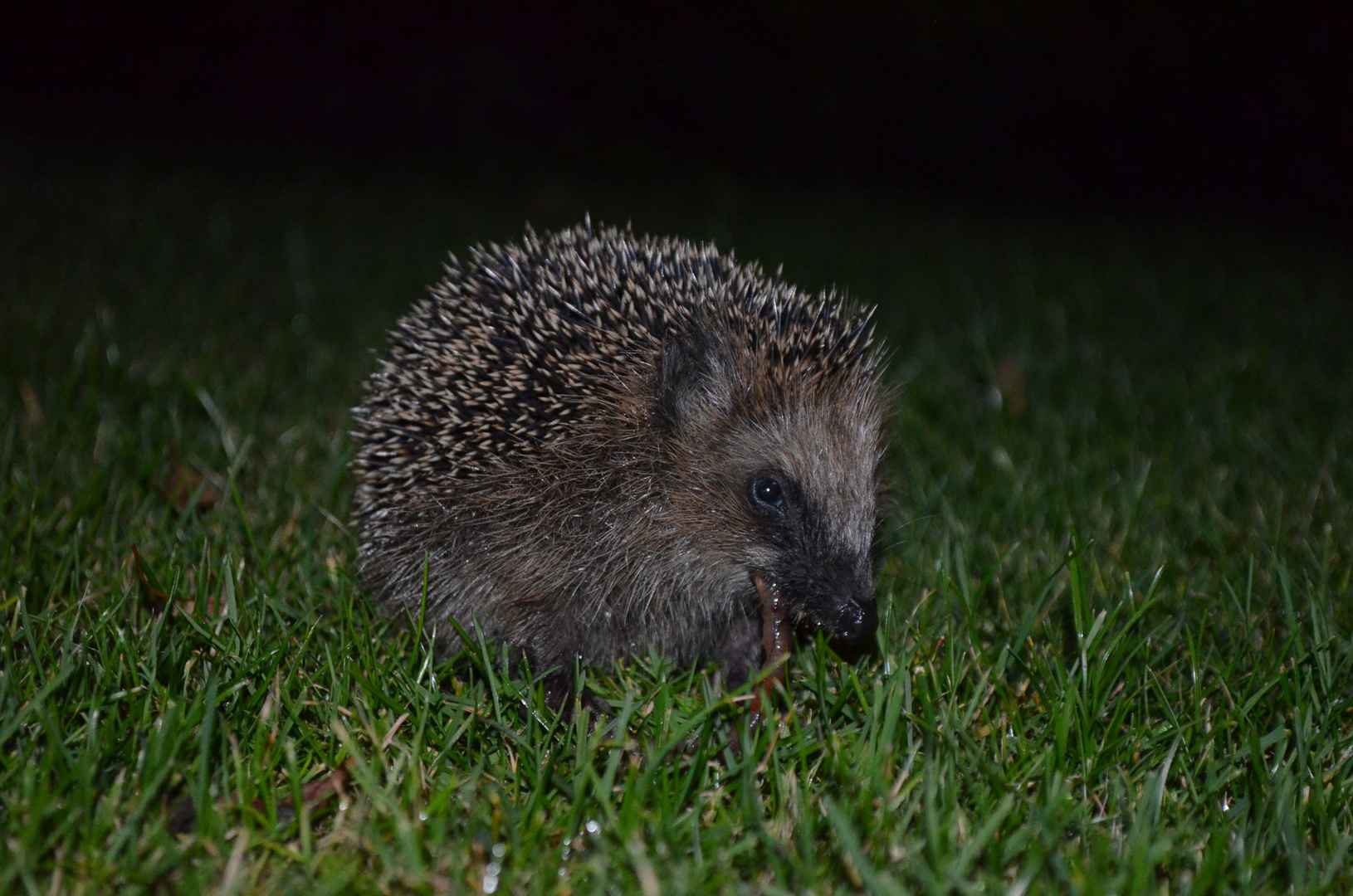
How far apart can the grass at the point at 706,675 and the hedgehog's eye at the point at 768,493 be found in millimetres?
466

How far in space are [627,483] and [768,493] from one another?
1.43 ft

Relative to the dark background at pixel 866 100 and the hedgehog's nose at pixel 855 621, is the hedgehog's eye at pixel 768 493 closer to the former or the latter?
the hedgehog's nose at pixel 855 621

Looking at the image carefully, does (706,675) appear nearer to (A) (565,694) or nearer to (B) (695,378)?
(A) (565,694)

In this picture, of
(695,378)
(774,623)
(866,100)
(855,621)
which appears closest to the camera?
(855,621)

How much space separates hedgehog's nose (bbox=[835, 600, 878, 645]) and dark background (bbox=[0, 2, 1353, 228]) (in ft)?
37.6

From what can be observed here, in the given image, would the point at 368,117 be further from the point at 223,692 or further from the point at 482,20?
the point at 223,692

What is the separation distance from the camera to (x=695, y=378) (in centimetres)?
321

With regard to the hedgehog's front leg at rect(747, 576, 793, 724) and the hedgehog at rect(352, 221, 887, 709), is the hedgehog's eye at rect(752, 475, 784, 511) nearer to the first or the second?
the hedgehog at rect(352, 221, 887, 709)

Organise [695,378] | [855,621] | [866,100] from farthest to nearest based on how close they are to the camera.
Answer: [866,100]
[695,378]
[855,621]

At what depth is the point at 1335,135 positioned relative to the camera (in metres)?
14.2

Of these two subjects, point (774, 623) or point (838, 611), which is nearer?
point (838, 611)

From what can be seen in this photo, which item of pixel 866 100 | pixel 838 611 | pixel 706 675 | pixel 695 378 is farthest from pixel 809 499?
pixel 866 100

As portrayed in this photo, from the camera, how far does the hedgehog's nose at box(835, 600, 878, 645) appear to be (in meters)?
2.91

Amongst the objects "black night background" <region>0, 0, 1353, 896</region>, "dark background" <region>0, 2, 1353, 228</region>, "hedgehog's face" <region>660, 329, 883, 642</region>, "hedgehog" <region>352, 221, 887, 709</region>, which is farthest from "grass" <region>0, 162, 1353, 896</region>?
"dark background" <region>0, 2, 1353, 228</region>
